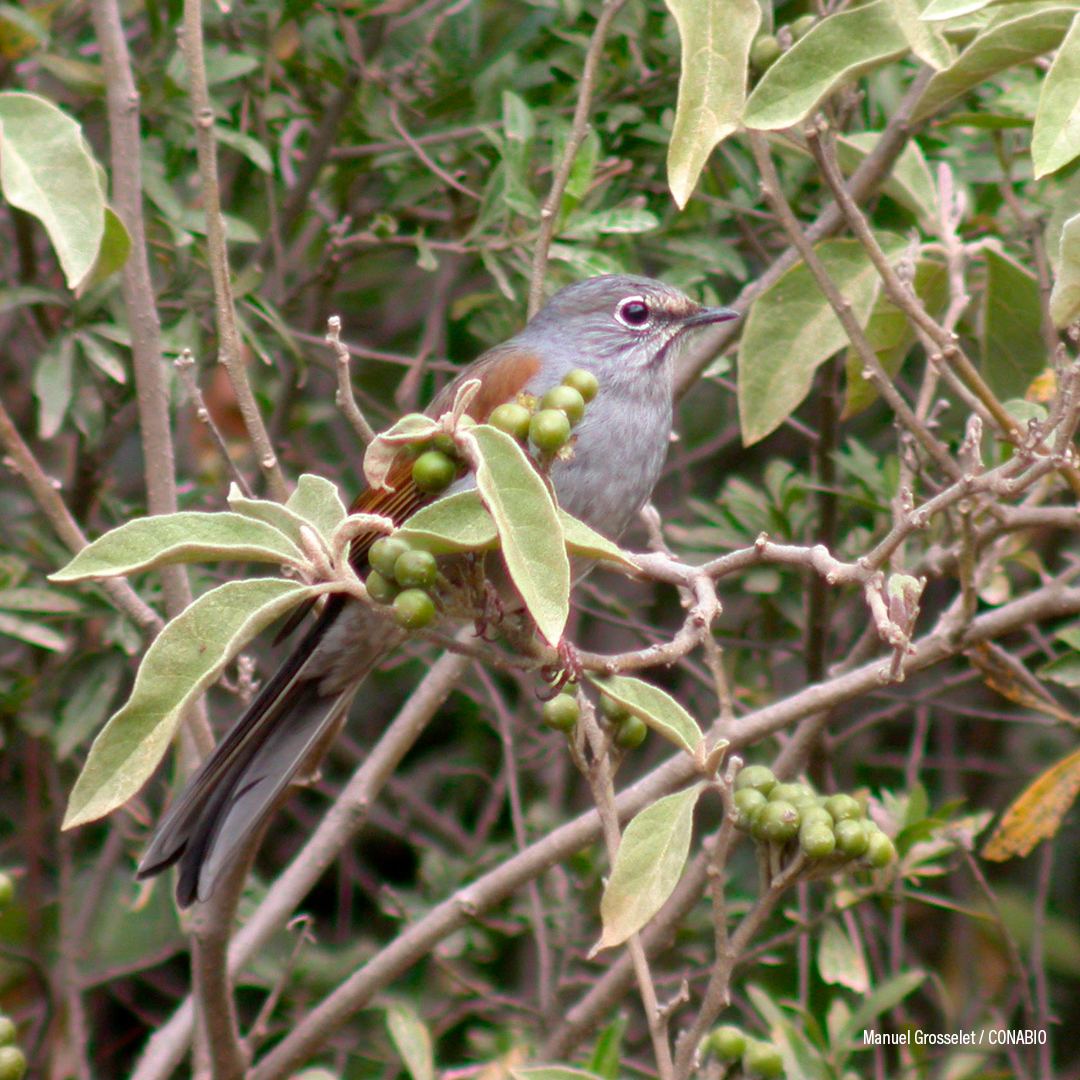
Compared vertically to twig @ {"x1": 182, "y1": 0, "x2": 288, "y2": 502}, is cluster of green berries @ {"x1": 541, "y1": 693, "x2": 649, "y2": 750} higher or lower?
lower

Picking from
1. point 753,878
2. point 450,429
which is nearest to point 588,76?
point 450,429

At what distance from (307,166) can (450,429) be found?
8.98 ft

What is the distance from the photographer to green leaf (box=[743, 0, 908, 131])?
242cm

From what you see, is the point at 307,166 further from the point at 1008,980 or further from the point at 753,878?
the point at 1008,980

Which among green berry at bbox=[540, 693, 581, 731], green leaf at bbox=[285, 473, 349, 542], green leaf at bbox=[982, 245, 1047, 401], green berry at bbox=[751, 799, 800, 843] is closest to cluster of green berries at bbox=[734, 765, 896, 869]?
green berry at bbox=[751, 799, 800, 843]

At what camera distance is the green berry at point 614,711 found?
2.50 metres

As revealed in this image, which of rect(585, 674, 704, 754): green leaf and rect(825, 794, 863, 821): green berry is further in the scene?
rect(825, 794, 863, 821): green berry

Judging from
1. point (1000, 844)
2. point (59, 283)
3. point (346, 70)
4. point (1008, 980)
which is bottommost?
point (1008, 980)

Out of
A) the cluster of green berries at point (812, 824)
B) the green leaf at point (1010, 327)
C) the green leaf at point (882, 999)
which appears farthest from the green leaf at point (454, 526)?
the green leaf at point (882, 999)

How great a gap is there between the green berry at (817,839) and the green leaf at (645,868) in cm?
33

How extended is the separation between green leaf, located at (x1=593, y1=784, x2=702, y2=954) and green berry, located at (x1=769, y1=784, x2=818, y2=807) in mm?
401

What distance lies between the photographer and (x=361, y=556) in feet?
12.0

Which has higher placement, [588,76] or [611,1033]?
[588,76]

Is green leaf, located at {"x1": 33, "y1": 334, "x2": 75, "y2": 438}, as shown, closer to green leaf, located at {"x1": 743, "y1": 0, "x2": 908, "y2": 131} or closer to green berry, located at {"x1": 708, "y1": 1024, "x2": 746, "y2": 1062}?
green leaf, located at {"x1": 743, "y1": 0, "x2": 908, "y2": 131}
